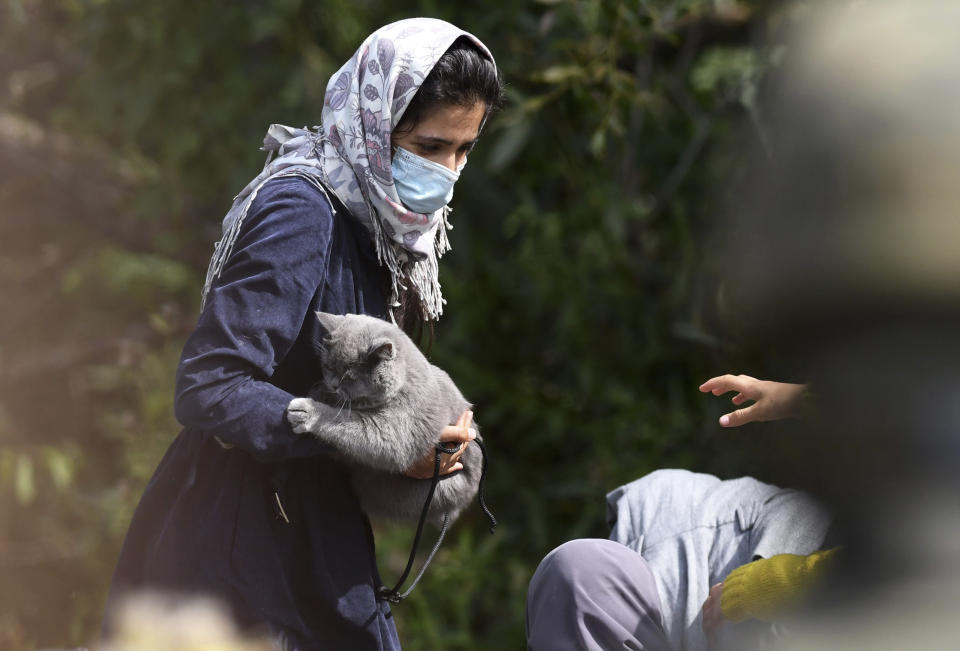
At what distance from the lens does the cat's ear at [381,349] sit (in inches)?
69.0

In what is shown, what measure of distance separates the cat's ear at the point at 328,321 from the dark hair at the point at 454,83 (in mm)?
392

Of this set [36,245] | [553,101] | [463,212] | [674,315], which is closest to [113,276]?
[36,245]

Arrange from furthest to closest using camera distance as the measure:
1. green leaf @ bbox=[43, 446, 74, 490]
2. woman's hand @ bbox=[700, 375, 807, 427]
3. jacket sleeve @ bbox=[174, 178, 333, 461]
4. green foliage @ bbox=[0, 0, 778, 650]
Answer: green foliage @ bbox=[0, 0, 778, 650]
green leaf @ bbox=[43, 446, 74, 490]
jacket sleeve @ bbox=[174, 178, 333, 461]
woman's hand @ bbox=[700, 375, 807, 427]

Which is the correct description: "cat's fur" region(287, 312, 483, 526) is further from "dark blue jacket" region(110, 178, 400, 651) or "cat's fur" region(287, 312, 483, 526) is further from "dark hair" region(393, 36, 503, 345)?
"dark hair" region(393, 36, 503, 345)

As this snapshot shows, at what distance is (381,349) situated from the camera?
1.77 m

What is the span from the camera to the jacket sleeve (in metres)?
1.62

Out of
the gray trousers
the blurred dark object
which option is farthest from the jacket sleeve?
the blurred dark object

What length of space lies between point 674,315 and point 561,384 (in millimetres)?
671

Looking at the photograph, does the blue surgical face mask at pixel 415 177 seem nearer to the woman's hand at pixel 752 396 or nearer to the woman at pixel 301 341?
the woman at pixel 301 341

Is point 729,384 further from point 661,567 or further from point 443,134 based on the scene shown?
point 443,134

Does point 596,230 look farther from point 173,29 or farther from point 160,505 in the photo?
point 160,505

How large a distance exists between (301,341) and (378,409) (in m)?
0.19

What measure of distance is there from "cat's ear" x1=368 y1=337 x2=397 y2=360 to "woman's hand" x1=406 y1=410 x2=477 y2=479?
18cm

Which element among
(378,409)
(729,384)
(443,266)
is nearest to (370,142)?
(378,409)
